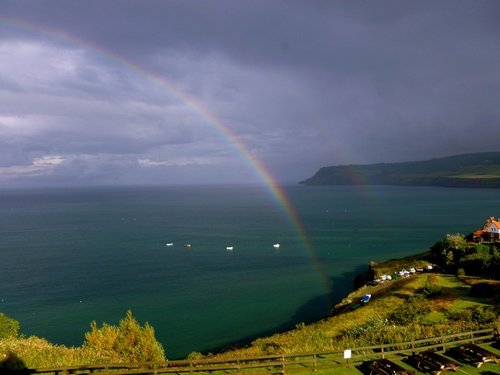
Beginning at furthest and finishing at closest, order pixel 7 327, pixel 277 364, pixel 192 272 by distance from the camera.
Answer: pixel 192 272, pixel 7 327, pixel 277 364

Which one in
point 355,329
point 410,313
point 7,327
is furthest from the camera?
point 410,313

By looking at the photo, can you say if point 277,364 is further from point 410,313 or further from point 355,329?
point 410,313

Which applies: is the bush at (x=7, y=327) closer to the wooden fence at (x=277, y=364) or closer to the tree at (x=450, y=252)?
the wooden fence at (x=277, y=364)

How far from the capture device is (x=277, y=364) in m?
19.4

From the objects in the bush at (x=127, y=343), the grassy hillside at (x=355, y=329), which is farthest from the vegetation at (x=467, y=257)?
the bush at (x=127, y=343)

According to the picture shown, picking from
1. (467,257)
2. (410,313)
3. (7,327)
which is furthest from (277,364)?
(467,257)

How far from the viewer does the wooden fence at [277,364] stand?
19031 millimetres

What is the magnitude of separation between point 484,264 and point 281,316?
31064 millimetres

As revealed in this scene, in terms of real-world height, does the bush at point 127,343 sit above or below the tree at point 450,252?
above

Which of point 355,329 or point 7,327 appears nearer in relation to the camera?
point 355,329

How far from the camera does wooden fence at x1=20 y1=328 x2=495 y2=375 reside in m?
19.0

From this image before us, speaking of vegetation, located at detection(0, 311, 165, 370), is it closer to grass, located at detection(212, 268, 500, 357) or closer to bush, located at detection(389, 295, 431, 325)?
grass, located at detection(212, 268, 500, 357)

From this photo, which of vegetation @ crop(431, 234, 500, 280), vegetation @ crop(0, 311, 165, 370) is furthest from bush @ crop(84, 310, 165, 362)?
vegetation @ crop(431, 234, 500, 280)

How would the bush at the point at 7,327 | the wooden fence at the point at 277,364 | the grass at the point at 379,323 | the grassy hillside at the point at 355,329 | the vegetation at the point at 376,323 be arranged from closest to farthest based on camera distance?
the wooden fence at the point at 277,364 < the grassy hillside at the point at 355,329 < the vegetation at the point at 376,323 < the grass at the point at 379,323 < the bush at the point at 7,327
